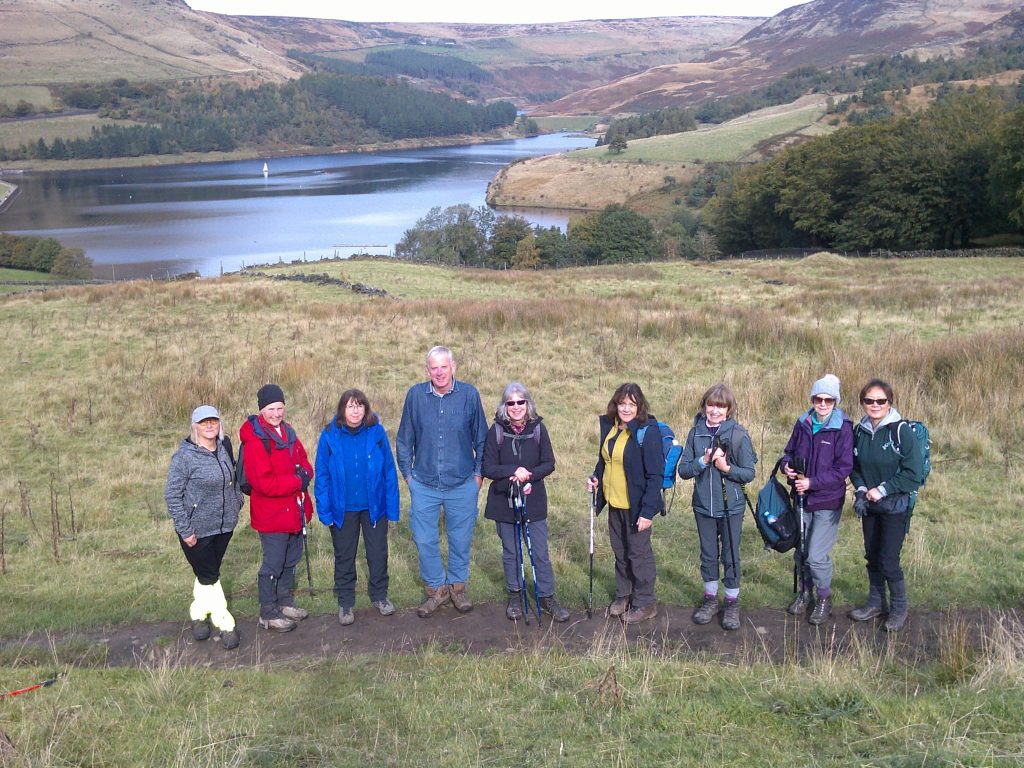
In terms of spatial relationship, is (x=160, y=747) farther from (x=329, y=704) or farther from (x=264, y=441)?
(x=264, y=441)

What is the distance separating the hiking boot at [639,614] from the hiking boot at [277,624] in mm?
2229

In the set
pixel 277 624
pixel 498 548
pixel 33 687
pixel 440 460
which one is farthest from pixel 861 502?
pixel 33 687

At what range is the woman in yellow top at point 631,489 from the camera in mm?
5180

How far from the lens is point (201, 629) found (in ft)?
17.3

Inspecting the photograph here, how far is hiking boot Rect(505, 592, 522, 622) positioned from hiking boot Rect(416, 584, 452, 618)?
1.51 feet

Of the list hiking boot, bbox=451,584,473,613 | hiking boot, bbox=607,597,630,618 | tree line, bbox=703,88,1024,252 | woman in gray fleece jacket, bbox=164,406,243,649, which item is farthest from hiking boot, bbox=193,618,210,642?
tree line, bbox=703,88,1024,252

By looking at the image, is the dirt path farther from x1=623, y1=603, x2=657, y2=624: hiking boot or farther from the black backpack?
the black backpack

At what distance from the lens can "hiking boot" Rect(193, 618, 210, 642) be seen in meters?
5.26

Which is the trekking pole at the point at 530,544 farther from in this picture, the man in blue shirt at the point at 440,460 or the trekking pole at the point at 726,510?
the trekking pole at the point at 726,510

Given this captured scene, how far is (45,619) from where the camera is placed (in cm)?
560

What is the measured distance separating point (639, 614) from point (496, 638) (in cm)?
97

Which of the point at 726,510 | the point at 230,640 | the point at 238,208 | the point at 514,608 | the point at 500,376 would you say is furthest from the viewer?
the point at 238,208

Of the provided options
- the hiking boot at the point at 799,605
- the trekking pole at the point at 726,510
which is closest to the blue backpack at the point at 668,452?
the trekking pole at the point at 726,510

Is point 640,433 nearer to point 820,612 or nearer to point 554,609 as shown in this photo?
point 554,609
